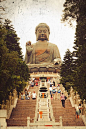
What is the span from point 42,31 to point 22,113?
2193cm

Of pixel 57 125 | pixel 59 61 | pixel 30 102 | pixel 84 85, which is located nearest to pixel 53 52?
pixel 59 61

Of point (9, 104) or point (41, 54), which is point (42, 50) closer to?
point (41, 54)

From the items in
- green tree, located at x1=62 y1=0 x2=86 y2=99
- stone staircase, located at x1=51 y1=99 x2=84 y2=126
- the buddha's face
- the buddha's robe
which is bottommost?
stone staircase, located at x1=51 y1=99 x2=84 y2=126

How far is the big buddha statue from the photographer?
29.4 m

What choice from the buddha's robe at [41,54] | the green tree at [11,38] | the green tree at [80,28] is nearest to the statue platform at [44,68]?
the buddha's robe at [41,54]

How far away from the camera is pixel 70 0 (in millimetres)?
10562

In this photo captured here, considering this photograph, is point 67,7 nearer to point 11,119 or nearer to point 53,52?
point 11,119

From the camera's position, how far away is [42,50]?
1202 inches

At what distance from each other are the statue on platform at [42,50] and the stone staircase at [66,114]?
1678 cm

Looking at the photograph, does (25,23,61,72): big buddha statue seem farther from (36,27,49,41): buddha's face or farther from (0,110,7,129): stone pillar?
(0,110,7,129): stone pillar

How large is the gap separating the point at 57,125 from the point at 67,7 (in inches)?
243

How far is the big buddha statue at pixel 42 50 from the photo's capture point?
96.6 feet

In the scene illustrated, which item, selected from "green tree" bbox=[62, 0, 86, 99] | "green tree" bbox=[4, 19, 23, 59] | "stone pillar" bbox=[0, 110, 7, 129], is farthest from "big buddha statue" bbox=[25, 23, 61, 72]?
"stone pillar" bbox=[0, 110, 7, 129]

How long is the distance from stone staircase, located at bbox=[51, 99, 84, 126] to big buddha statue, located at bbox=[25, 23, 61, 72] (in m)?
16.3
